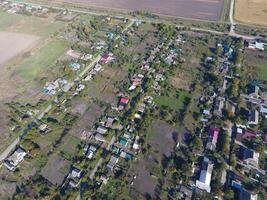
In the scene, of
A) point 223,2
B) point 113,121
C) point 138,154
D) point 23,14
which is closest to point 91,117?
point 113,121

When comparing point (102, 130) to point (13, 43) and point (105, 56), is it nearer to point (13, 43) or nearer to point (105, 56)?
point (105, 56)

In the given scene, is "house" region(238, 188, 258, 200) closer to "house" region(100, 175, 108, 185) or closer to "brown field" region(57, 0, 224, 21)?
"house" region(100, 175, 108, 185)

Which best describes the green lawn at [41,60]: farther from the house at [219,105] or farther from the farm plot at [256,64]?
the farm plot at [256,64]

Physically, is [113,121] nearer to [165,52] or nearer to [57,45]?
[165,52]

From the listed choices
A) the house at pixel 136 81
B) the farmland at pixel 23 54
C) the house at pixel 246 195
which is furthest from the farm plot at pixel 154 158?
the farmland at pixel 23 54

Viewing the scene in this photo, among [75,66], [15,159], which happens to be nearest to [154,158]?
[15,159]

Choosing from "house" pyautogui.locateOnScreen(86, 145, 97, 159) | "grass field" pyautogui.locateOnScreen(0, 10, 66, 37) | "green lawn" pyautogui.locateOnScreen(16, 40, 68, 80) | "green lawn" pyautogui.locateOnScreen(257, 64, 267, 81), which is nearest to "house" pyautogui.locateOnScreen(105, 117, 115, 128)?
"house" pyautogui.locateOnScreen(86, 145, 97, 159)
